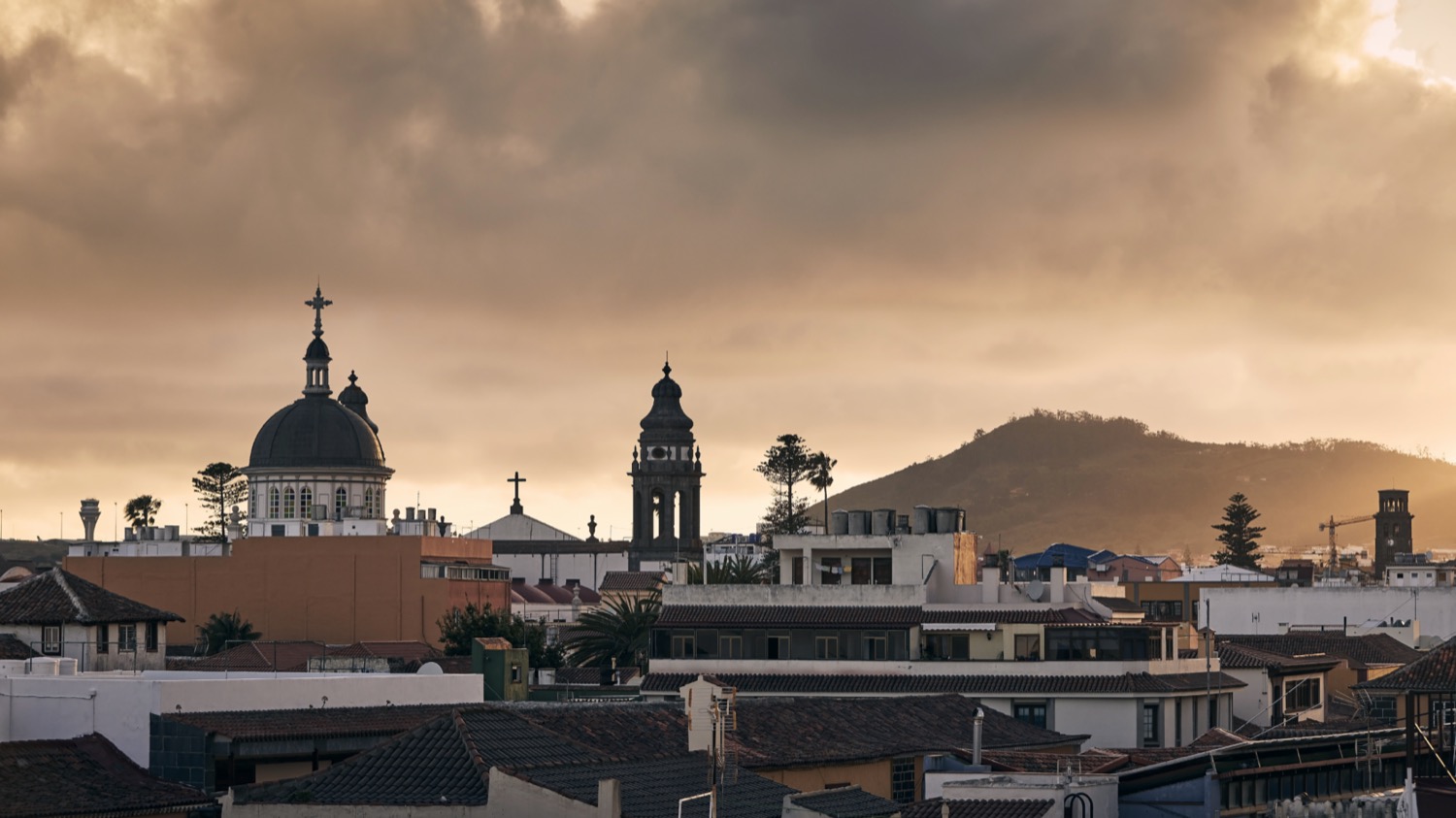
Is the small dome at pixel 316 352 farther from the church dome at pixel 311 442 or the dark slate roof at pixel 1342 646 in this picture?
the dark slate roof at pixel 1342 646

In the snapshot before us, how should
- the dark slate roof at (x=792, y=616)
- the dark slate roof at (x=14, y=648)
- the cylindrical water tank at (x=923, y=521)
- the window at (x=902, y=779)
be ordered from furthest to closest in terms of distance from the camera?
the cylindrical water tank at (x=923, y=521) < the dark slate roof at (x=792, y=616) < the dark slate roof at (x=14, y=648) < the window at (x=902, y=779)

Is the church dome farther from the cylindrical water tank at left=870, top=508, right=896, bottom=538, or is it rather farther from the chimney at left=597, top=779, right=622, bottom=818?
the chimney at left=597, top=779, right=622, bottom=818

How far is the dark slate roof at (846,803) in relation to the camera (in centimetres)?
5047

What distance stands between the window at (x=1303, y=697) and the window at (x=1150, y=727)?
1036 cm

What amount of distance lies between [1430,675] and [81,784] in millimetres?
25977

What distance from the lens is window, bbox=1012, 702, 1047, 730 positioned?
83.1 meters

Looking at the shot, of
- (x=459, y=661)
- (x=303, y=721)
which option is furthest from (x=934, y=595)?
(x=303, y=721)

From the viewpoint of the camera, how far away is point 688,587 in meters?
90.3

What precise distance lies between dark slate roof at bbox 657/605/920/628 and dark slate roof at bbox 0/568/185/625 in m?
20.0

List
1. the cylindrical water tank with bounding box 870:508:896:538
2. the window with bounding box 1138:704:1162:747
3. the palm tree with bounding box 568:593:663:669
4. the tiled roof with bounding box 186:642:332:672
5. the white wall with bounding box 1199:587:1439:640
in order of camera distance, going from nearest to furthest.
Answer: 1. the window with bounding box 1138:704:1162:747
2. the cylindrical water tank with bounding box 870:508:896:538
3. the tiled roof with bounding box 186:642:332:672
4. the palm tree with bounding box 568:593:663:669
5. the white wall with bounding box 1199:587:1439:640

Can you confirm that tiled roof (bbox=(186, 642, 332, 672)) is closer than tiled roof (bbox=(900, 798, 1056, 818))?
No

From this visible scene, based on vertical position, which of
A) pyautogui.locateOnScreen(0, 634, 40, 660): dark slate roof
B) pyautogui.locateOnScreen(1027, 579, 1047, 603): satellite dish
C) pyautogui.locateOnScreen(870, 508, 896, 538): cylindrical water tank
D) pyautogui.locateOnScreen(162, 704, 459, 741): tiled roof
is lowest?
pyautogui.locateOnScreen(162, 704, 459, 741): tiled roof

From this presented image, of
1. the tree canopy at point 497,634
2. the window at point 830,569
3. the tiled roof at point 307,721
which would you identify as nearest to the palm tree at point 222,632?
the tree canopy at point 497,634

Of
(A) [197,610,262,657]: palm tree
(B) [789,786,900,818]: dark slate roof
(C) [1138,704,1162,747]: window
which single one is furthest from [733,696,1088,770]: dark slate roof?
(A) [197,610,262,657]: palm tree
